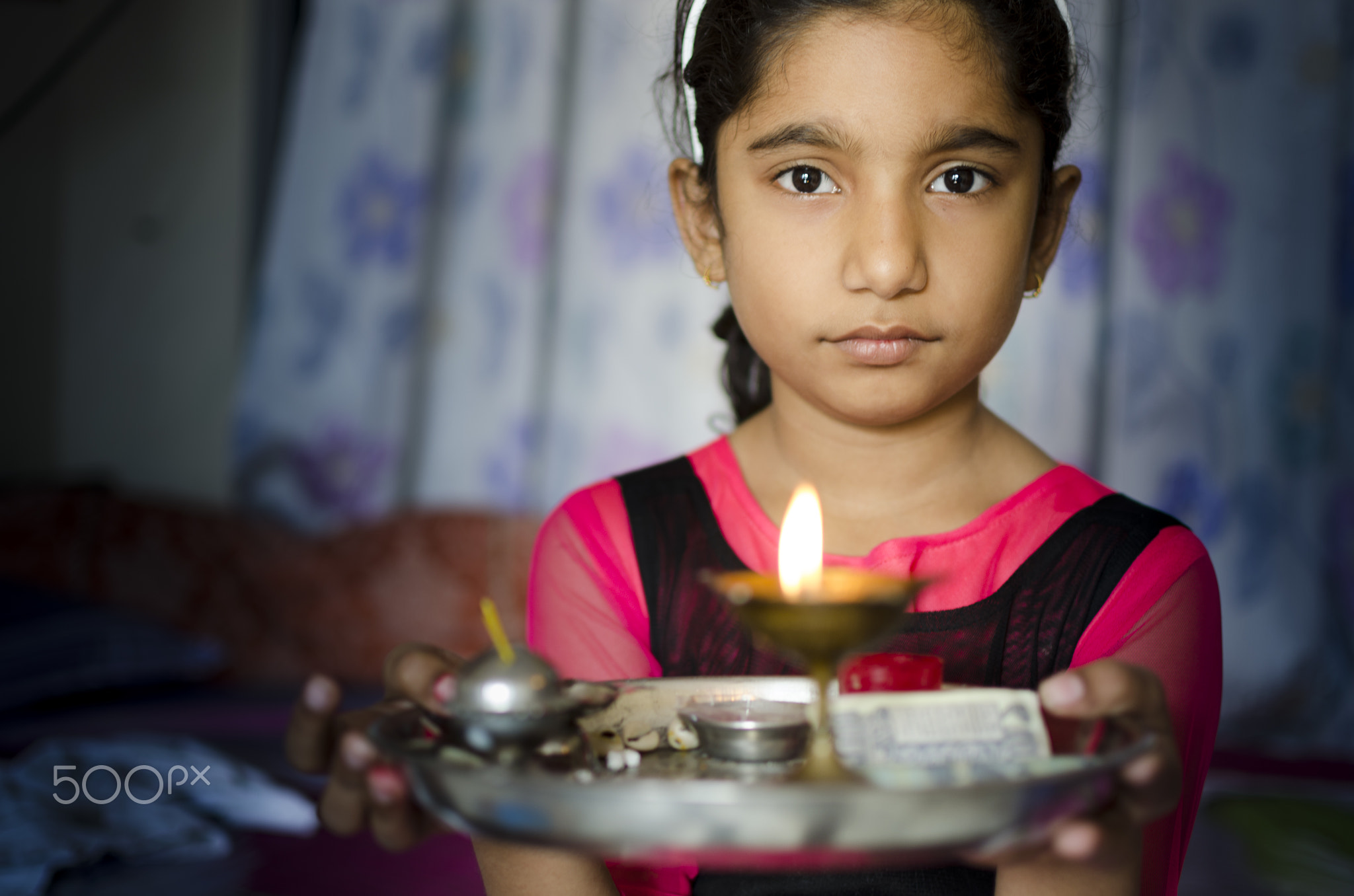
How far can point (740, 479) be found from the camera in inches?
35.7

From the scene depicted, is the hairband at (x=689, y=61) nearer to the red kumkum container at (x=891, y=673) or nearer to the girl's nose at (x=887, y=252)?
the girl's nose at (x=887, y=252)

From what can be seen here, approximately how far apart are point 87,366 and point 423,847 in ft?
5.54

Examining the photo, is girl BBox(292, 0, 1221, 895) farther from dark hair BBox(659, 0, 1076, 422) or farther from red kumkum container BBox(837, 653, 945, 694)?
red kumkum container BBox(837, 653, 945, 694)

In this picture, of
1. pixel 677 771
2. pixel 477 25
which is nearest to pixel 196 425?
pixel 477 25

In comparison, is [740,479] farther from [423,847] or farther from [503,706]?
[423,847]

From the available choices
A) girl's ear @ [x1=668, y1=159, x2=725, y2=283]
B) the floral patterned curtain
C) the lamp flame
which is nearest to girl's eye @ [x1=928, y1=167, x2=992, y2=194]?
girl's ear @ [x1=668, y1=159, x2=725, y2=283]

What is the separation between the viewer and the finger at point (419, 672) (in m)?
0.51

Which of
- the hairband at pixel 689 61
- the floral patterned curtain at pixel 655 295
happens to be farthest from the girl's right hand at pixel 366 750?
the floral patterned curtain at pixel 655 295

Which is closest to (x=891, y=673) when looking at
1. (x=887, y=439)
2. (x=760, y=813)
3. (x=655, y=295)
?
(x=760, y=813)

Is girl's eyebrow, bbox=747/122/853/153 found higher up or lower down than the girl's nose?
higher up

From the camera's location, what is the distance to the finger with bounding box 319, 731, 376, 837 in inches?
18.2

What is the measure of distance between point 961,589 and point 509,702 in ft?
1.60

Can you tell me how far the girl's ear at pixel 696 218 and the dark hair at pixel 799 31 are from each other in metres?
0.01

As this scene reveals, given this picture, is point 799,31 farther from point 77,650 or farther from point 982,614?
point 77,650
